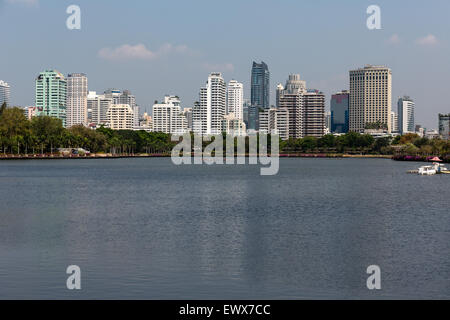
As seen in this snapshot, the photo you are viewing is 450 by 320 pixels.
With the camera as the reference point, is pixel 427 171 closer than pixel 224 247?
No

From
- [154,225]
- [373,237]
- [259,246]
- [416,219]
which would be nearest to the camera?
[259,246]

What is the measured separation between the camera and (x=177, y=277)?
21766mm

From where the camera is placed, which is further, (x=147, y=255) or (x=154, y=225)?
(x=154, y=225)

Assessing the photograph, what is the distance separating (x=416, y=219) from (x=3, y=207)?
3030 centimetres

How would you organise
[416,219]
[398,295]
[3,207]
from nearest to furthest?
[398,295] < [416,219] < [3,207]

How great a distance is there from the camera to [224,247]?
28.4 metres

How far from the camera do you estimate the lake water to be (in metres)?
20.4

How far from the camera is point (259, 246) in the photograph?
93.7ft

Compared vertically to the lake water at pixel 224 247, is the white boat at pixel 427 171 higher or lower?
higher

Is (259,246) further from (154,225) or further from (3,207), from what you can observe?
(3,207)

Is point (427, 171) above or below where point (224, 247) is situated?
above

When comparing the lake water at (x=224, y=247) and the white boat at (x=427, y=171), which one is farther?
the white boat at (x=427, y=171)

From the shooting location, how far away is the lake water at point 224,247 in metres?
20.4
